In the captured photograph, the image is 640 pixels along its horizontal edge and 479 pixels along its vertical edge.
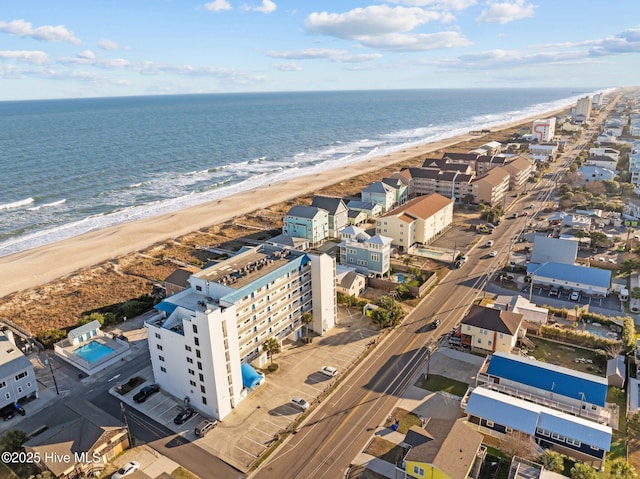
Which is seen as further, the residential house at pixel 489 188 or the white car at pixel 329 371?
the residential house at pixel 489 188

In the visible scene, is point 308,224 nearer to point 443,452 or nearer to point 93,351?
point 93,351

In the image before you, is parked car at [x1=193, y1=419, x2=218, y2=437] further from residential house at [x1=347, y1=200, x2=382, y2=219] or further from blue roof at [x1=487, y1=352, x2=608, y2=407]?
residential house at [x1=347, y1=200, x2=382, y2=219]

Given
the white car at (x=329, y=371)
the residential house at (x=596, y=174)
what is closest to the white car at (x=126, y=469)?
the white car at (x=329, y=371)

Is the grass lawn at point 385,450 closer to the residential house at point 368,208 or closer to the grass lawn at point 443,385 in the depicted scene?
the grass lawn at point 443,385

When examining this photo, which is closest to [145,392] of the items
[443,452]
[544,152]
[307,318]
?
[307,318]

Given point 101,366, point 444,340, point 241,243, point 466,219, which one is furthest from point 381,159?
point 101,366
